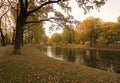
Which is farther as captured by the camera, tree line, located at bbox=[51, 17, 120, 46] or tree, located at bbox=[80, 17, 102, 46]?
tree, located at bbox=[80, 17, 102, 46]

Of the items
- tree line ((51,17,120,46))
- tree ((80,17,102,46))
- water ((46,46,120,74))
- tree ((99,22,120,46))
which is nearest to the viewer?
water ((46,46,120,74))

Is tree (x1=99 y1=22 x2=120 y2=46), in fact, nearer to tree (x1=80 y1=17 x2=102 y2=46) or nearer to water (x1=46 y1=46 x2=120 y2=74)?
tree (x1=80 y1=17 x2=102 y2=46)

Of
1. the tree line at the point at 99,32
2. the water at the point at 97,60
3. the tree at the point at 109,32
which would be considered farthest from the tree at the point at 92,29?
the water at the point at 97,60

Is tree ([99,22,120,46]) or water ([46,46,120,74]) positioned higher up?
tree ([99,22,120,46])

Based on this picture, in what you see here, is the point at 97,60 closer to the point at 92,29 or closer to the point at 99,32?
the point at 99,32

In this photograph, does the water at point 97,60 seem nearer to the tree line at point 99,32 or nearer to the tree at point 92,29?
the tree line at point 99,32

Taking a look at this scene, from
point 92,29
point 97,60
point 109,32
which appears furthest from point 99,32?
point 97,60

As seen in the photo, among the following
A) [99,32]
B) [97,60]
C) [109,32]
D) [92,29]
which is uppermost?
[92,29]

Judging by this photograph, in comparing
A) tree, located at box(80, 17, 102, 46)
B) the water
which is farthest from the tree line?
the water

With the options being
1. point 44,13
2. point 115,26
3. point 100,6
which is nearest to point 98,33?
point 115,26

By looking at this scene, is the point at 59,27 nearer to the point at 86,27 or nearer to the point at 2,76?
the point at 2,76

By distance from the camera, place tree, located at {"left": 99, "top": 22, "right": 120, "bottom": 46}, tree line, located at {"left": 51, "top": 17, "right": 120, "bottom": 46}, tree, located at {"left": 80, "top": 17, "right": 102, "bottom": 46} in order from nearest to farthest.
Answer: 1. tree, located at {"left": 99, "top": 22, "right": 120, "bottom": 46}
2. tree line, located at {"left": 51, "top": 17, "right": 120, "bottom": 46}
3. tree, located at {"left": 80, "top": 17, "right": 102, "bottom": 46}

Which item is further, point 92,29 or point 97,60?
point 92,29

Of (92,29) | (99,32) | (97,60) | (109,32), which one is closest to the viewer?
(97,60)
